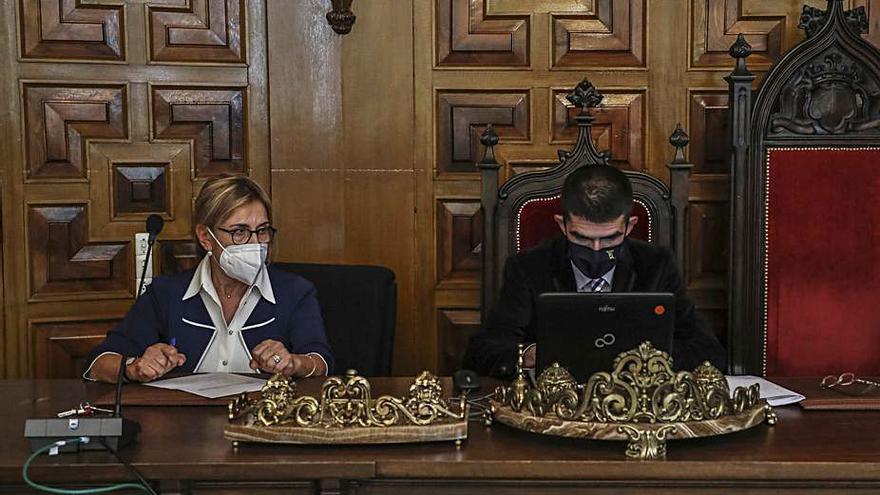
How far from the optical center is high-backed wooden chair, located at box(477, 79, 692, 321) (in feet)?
10.7

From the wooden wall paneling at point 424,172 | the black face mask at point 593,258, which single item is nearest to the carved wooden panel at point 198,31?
the wooden wall paneling at point 424,172

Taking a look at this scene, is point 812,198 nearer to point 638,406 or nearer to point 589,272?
point 589,272

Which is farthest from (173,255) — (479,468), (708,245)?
(479,468)

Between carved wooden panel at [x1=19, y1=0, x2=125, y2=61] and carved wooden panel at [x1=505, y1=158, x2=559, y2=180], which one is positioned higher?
carved wooden panel at [x1=19, y1=0, x2=125, y2=61]

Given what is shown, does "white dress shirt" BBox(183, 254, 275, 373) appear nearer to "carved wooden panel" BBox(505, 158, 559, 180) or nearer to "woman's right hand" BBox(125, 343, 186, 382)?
"woman's right hand" BBox(125, 343, 186, 382)

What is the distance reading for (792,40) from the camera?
352 cm

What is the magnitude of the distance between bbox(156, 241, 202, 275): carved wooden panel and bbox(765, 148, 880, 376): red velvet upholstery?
5.65ft

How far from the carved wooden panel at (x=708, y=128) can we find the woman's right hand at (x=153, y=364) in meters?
1.78

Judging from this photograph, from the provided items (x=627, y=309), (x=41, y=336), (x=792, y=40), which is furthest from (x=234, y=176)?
(x=792, y=40)

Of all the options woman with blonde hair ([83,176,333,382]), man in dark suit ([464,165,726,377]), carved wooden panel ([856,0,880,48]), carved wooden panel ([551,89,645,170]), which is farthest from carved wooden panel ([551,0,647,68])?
woman with blonde hair ([83,176,333,382])

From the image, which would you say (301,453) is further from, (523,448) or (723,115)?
(723,115)

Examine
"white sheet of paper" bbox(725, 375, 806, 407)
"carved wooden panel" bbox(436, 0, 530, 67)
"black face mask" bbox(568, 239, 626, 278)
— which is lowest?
"white sheet of paper" bbox(725, 375, 806, 407)

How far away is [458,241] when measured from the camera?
3.59 metres

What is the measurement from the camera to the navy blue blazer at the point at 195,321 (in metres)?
2.74
